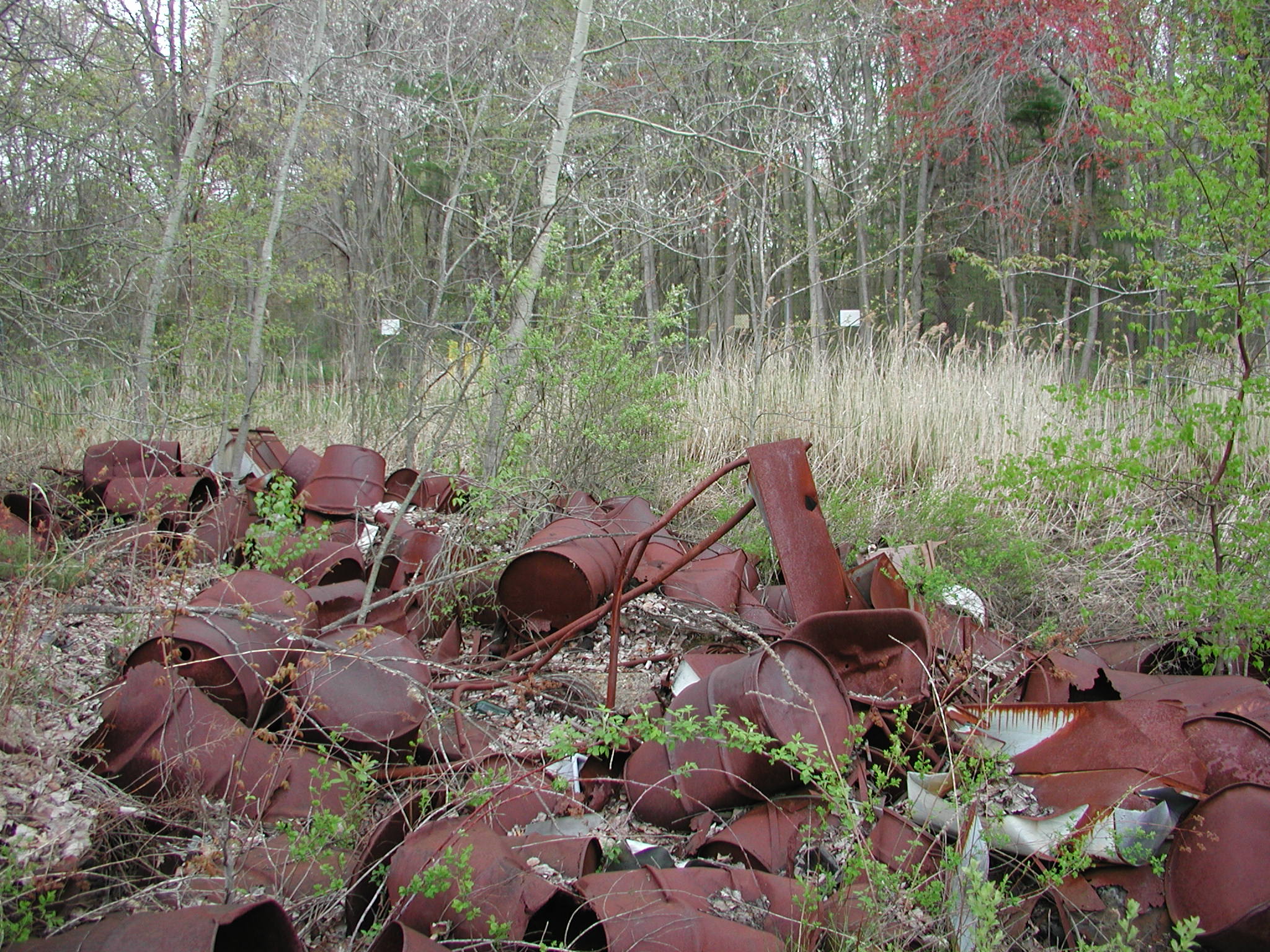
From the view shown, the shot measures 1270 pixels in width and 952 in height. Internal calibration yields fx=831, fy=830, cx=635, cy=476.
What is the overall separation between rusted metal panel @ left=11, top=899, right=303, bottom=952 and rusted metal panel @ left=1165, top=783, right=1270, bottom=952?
1.85 m

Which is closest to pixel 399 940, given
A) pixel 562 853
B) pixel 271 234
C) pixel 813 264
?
pixel 562 853

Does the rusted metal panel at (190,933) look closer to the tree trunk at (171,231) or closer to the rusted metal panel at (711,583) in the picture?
the rusted metal panel at (711,583)

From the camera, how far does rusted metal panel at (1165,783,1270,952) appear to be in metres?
1.74

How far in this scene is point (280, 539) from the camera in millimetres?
3219

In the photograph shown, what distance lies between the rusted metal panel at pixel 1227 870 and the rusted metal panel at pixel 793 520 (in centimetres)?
112

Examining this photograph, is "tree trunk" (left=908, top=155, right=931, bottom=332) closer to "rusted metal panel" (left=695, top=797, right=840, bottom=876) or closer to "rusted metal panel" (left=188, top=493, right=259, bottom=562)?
"rusted metal panel" (left=188, top=493, right=259, bottom=562)

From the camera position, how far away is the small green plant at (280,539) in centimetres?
309

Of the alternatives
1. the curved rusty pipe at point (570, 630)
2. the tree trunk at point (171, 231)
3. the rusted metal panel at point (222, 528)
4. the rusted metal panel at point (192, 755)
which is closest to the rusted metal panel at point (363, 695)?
the rusted metal panel at point (192, 755)

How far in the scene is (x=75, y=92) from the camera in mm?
6164

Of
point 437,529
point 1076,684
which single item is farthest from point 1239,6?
point 437,529

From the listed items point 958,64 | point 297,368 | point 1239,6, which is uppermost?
point 958,64

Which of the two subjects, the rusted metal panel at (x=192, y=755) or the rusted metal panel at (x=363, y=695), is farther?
the rusted metal panel at (x=363, y=695)

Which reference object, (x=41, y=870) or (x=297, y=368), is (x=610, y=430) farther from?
(x=297, y=368)

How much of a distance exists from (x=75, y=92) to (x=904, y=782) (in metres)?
7.24
